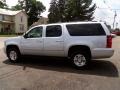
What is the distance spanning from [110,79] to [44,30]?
382 centimetres

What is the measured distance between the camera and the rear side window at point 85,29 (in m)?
8.85

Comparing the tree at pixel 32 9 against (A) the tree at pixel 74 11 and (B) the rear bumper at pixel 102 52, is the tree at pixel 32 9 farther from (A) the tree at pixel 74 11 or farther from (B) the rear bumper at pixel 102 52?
(B) the rear bumper at pixel 102 52

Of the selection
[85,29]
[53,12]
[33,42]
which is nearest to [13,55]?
[33,42]

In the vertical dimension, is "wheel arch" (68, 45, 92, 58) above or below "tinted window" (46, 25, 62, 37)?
below

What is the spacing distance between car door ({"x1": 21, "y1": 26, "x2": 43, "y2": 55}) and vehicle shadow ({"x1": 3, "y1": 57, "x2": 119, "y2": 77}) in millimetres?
556

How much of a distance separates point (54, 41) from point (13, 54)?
8.08 ft

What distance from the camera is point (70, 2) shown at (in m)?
66.8

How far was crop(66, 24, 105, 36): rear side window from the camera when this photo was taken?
885cm

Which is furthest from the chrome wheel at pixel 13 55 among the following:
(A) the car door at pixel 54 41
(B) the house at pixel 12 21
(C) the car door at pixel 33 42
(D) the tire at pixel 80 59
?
(B) the house at pixel 12 21

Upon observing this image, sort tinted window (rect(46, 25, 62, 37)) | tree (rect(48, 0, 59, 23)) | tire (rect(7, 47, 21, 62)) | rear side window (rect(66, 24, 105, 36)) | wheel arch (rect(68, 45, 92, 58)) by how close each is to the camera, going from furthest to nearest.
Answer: tree (rect(48, 0, 59, 23))
tire (rect(7, 47, 21, 62))
tinted window (rect(46, 25, 62, 37))
wheel arch (rect(68, 45, 92, 58))
rear side window (rect(66, 24, 105, 36))

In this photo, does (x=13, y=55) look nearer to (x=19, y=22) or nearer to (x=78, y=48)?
(x=78, y=48)

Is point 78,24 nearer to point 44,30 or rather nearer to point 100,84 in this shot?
point 44,30

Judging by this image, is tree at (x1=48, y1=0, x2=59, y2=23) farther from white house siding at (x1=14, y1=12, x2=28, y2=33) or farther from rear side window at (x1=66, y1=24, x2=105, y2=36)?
rear side window at (x1=66, y1=24, x2=105, y2=36)

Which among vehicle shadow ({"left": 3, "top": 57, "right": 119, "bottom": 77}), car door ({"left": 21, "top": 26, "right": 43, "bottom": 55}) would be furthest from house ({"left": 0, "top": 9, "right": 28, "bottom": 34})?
car door ({"left": 21, "top": 26, "right": 43, "bottom": 55})
